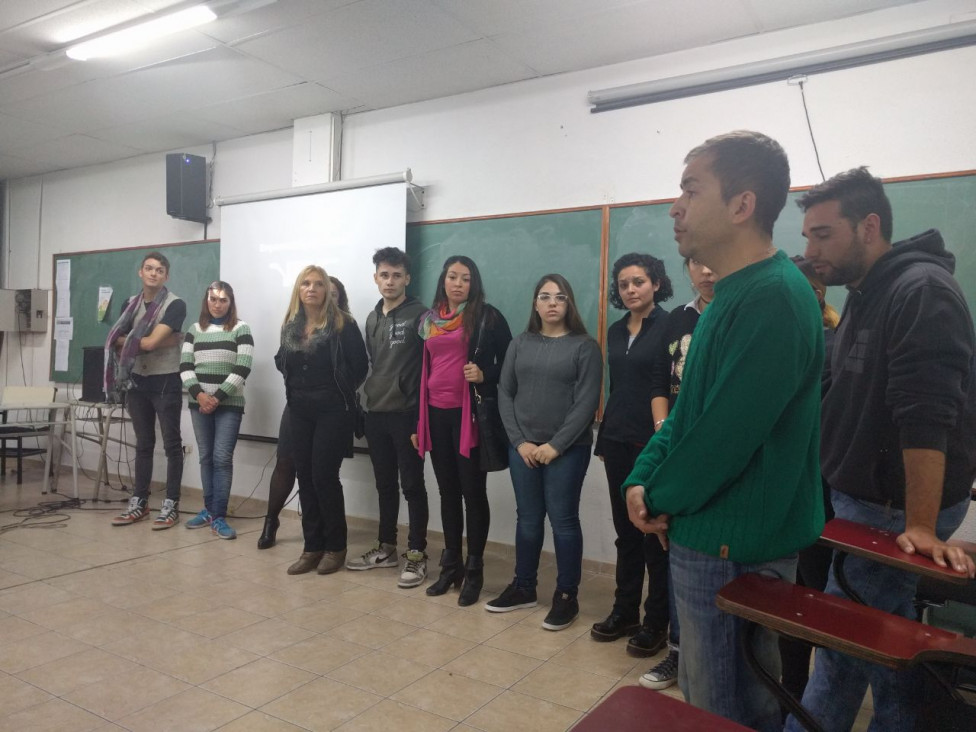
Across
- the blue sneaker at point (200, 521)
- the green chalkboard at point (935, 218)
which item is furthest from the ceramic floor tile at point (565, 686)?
the blue sneaker at point (200, 521)

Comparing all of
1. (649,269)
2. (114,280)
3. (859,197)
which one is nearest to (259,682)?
(649,269)

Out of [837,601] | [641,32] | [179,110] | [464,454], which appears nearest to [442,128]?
[641,32]

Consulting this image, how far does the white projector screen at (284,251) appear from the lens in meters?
4.01

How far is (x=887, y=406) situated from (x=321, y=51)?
3.07m

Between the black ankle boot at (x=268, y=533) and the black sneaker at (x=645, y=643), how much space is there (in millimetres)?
2150

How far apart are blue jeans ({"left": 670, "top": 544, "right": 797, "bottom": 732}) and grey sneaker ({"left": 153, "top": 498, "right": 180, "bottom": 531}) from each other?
12.2ft

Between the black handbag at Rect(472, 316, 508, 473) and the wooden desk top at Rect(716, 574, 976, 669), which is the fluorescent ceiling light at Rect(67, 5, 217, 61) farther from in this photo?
the wooden desk top at Rect(716, 574, 976, 669)

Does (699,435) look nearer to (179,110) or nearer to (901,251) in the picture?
(901,251)

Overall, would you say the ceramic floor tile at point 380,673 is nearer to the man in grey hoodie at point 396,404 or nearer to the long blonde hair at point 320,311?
the man in grey hoodie at point 396,404

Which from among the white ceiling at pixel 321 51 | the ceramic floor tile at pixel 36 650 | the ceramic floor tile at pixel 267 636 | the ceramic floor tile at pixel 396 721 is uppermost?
the white ceiling at pixel 321 51

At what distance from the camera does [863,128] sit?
287 cm

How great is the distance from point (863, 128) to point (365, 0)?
85.6 inches

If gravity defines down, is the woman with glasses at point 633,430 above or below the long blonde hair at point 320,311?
below

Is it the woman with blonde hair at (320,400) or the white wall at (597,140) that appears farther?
the woman with blonde hair at (320,400)
